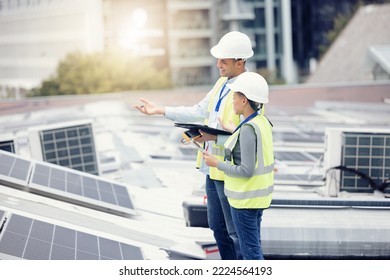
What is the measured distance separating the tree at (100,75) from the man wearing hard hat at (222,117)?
23220mm

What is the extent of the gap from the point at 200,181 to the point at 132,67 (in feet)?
74.8

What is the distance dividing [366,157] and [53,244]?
2.12 meters

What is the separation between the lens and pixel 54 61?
28000 millimetres

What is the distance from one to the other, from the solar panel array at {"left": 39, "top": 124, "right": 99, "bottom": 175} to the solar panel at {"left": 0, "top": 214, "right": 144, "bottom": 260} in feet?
5.39

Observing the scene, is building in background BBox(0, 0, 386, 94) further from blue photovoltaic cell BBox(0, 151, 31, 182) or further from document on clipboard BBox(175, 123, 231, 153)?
document on clipboard BBox(175, 123, 231, 153)

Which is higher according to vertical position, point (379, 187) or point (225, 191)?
point (225, 191)

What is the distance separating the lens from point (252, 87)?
10.0ft

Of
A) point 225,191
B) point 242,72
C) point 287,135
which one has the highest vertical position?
point 242,72

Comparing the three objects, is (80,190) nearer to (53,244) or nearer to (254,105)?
(53,244)

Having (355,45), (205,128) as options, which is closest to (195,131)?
(205,128)

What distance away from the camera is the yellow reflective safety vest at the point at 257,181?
3090 mm

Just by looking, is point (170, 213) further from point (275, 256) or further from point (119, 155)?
point (119, 155)
